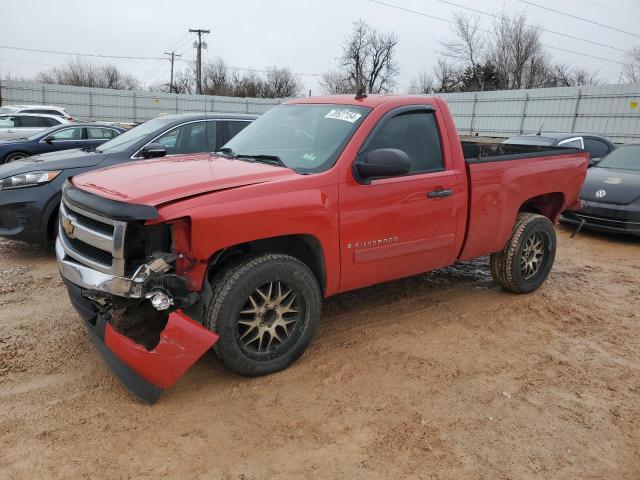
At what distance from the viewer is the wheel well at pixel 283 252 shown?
135 inches

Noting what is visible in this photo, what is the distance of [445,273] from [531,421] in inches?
117

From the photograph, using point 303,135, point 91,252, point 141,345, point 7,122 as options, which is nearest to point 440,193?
point 303,135

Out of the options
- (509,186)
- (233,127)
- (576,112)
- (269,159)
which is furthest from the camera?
(576,112)

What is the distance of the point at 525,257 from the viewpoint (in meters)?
5.26

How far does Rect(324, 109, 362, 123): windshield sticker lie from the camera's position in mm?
3995

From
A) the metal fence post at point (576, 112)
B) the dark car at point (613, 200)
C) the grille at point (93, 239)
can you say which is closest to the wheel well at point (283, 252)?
the grille at point (93, 239)

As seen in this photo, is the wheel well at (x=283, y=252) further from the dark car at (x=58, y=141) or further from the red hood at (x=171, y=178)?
the dark car at (x=58, y=141)

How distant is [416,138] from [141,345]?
8.76ft

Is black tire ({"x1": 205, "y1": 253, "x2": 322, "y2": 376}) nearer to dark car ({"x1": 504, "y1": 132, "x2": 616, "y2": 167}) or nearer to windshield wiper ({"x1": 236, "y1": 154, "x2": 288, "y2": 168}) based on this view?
windshield wiper ({"x1": 236, "y1": 154, "x2": 288, "y2": 168})

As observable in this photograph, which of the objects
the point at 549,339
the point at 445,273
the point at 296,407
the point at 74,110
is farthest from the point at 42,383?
the point at 74,110

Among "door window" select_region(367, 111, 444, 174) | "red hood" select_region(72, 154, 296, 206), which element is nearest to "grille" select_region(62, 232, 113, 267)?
"red hood" select_region(72, 154, 296, 206)

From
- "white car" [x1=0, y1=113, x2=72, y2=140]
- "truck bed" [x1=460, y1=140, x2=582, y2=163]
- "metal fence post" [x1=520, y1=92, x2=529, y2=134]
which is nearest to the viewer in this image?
"truck bed" [x1=460, y1=140, x2=582, y2=163]

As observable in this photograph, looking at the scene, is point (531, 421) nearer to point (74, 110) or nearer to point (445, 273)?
point (445, 273)

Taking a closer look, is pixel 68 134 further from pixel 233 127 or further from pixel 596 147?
pixel 596 147
